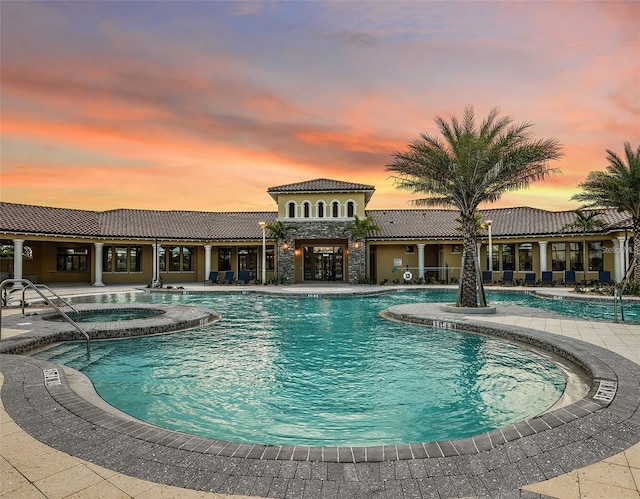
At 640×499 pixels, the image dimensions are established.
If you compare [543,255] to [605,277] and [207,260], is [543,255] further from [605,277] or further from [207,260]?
[207,260]

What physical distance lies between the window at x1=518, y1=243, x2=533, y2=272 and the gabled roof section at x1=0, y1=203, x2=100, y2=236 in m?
29.7

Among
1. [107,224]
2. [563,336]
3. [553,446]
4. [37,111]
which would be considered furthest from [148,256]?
[553,446]

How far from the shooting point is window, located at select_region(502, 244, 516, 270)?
28.5 meters

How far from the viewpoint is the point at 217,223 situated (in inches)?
1331

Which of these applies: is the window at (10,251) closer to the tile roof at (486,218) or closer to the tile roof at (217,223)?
the tile roof at (217,223)

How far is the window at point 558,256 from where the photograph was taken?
2689 centimetres

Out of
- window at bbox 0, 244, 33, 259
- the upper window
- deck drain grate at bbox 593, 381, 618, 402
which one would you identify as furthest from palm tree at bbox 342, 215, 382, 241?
deck drain grate at bbox 593, 381, 618, 402

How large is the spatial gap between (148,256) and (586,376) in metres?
30.1

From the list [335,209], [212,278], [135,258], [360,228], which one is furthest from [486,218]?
[135,258]

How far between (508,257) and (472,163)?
713 inches

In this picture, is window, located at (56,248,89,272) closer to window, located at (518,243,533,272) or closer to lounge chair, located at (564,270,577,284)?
window, located at (518,243,533,272)

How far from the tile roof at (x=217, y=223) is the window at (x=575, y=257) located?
1610 mm

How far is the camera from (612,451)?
3.26 meters

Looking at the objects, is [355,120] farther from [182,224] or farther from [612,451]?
[182,224]
